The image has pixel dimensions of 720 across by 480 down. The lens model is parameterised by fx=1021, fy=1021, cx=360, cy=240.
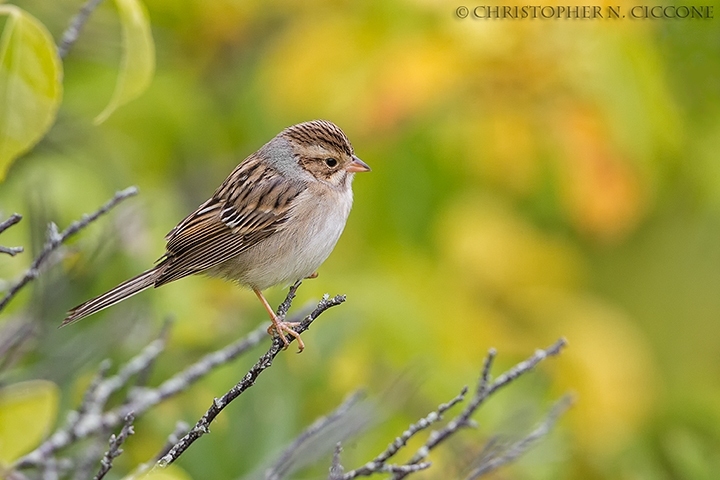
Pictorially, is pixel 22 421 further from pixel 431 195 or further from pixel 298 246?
pixel 431 195

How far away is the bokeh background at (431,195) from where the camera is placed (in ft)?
11.3

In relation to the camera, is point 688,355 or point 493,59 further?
point 688,355

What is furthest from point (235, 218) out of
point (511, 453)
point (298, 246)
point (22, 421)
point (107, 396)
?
point (22, 421)

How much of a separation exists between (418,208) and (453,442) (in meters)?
1.32

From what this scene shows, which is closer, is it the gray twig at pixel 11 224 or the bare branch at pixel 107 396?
the gray twig at pixel 11 224

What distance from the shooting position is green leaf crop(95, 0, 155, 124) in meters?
2.07

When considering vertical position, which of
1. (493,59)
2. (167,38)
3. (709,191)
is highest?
(167,38)

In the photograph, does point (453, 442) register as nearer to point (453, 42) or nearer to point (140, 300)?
point (140, 300)

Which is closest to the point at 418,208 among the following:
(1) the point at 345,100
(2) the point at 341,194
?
(1) the point at 345,100

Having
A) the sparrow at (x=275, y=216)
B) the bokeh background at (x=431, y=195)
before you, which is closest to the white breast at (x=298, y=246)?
the sparrow at (x=275, y=216)

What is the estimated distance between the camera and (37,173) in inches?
143

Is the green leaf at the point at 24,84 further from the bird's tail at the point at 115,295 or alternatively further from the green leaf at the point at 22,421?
the bird's tail at the point at 115,295

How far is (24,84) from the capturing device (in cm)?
181

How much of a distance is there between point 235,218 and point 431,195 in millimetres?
1368
